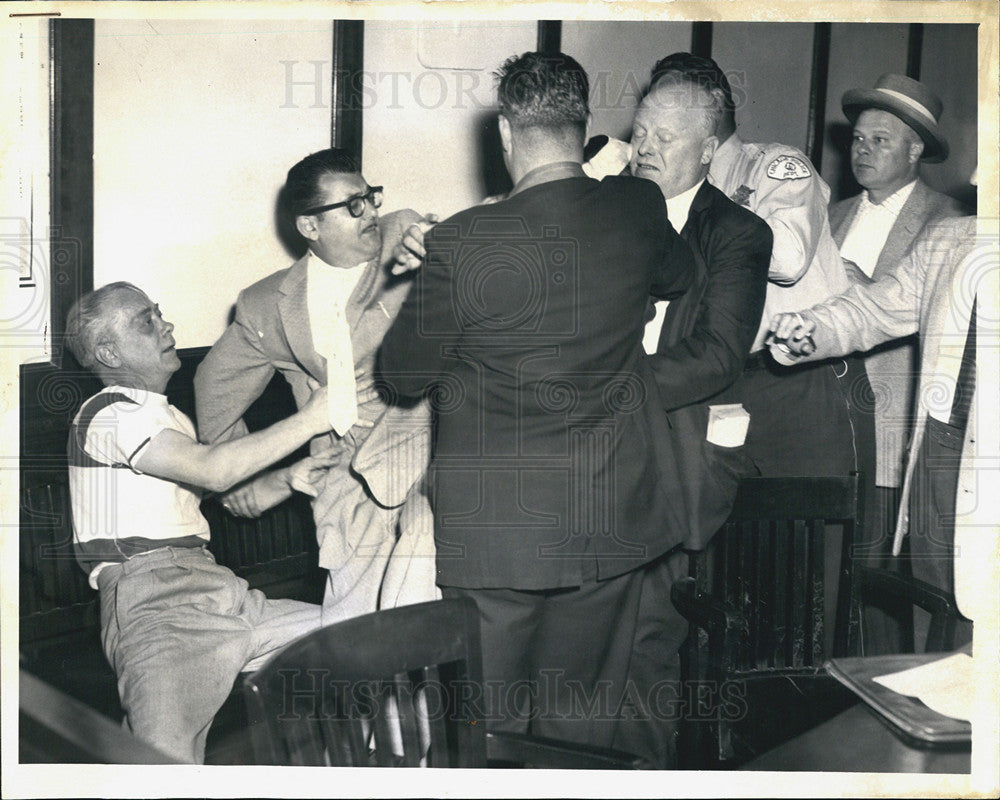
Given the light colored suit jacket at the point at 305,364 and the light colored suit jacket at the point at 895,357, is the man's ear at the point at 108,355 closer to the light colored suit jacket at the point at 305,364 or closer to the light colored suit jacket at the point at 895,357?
the light colored suit jacket at the point at 305,364

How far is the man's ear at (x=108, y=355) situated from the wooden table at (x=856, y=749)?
5.55 feet

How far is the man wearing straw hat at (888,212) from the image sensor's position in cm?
256

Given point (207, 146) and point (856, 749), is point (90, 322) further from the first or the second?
point (856, 749)

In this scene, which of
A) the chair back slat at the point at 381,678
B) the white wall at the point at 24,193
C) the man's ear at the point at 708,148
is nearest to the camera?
the chair back slat at the point at 381,678

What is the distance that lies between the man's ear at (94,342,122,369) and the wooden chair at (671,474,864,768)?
146 cm

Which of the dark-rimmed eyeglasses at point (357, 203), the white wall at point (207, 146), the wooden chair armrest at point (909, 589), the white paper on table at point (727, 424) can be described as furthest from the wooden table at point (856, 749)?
the white wall at point (207, 146)

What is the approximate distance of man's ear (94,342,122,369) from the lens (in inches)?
94.3

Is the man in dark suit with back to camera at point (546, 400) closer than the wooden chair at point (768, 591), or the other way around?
the man in dark suit with back to camera at point (546, 400)

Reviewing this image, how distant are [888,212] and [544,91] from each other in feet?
3.03

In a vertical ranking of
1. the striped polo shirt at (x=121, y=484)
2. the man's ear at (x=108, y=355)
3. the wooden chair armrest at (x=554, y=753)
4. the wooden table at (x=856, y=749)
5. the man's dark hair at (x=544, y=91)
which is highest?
the man's dark hair at (x=544, y=91)

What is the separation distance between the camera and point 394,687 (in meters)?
2.03

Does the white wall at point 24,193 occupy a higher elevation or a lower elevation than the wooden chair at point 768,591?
higher

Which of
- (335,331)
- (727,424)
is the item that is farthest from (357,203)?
(727,424)

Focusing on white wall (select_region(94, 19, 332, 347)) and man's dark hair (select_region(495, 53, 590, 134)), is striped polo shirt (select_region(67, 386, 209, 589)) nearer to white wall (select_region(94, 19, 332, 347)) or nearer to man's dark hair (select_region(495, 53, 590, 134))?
white wall (select_region(94, 19, 332, 347))
